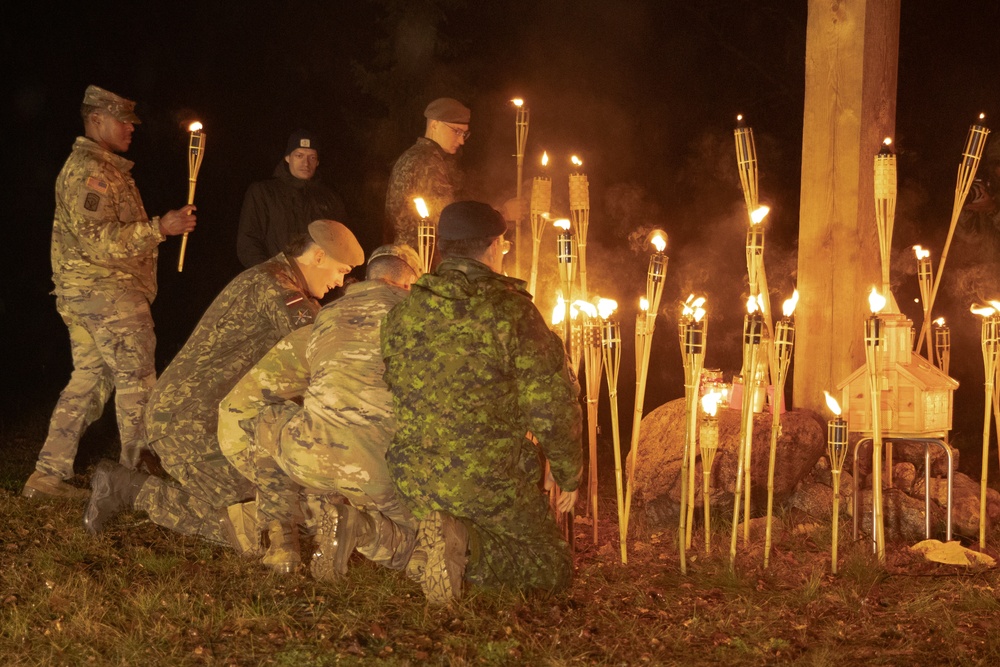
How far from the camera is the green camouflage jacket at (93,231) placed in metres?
6.27

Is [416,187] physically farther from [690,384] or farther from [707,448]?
[707,448]

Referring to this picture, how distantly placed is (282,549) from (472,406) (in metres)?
1.19

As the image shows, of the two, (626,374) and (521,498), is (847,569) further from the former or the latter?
(626,374)

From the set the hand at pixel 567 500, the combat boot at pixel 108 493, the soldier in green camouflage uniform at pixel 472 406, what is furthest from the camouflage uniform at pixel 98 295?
the hand at pixel 567 500

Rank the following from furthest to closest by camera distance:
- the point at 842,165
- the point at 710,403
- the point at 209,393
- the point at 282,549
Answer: the point at 842,165, the point at 209,393, the point at 710,403, the point at 282,549

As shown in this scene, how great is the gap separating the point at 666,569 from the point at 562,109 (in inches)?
282

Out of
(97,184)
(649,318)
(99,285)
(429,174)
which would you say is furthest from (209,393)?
(649,318)

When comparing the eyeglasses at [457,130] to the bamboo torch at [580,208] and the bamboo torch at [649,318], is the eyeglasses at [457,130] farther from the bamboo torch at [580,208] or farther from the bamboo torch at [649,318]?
the bamboo torch at [649,318]

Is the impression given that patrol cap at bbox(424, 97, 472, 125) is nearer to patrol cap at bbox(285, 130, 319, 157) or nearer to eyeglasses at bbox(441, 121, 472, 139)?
eyeglasses at bbox(441, 121, 472, 139)

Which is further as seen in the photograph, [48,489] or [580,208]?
[48,489]

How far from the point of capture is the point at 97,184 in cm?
627

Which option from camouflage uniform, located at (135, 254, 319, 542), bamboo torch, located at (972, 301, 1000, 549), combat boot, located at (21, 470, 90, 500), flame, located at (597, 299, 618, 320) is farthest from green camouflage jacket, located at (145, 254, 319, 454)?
bamboo torch, located at (972, 301, 1000, 549)

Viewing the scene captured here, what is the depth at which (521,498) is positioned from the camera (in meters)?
4.52

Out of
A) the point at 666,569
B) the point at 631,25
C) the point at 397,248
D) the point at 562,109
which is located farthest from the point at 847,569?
the point at 631,25
